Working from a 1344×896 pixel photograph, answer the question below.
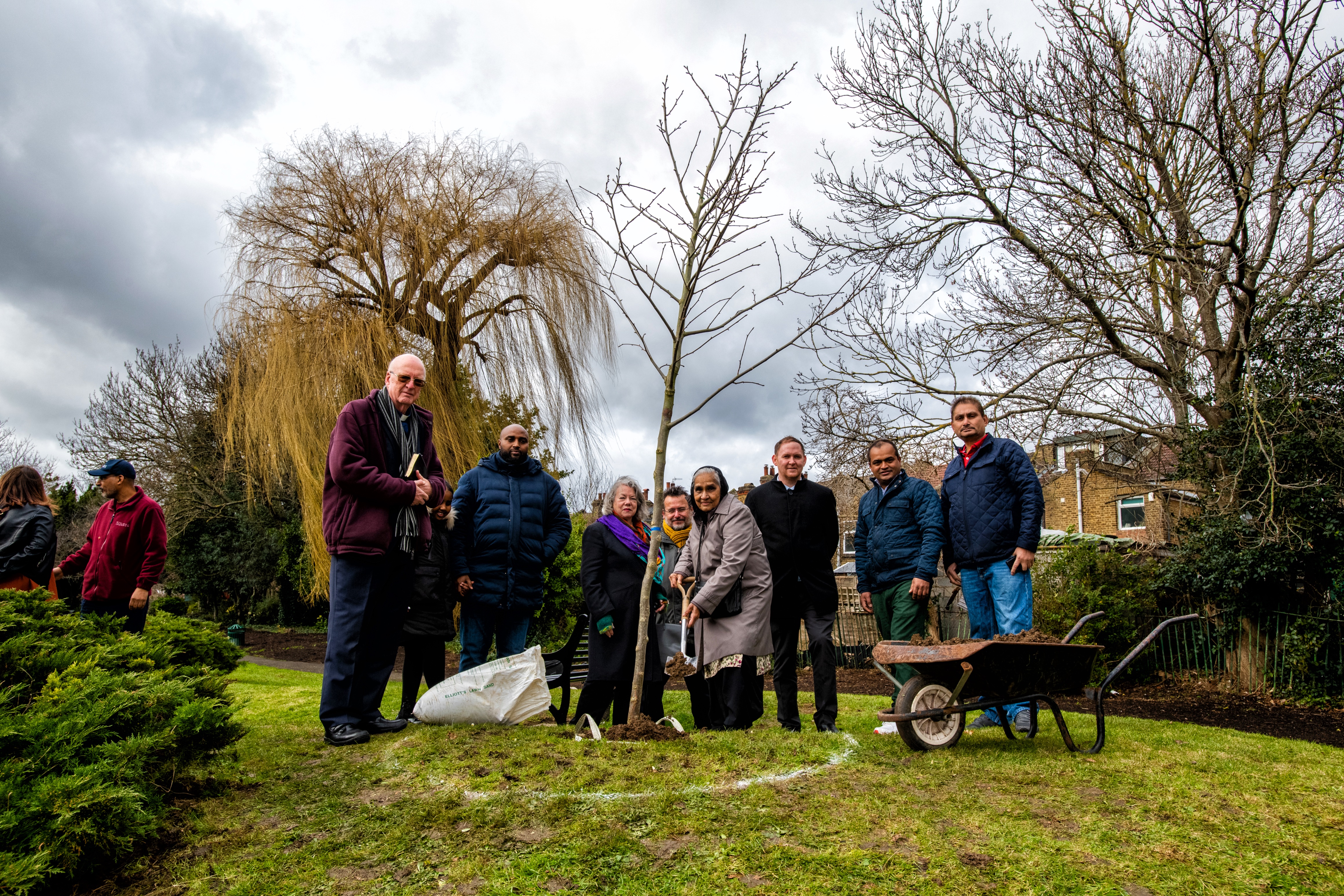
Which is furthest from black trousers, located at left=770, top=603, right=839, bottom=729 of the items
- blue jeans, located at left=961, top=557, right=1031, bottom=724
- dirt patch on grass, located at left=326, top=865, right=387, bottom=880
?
dirt patch on grass, located at left=326, top=865, right=387, bottom=880

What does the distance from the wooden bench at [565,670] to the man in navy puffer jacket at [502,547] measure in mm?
307

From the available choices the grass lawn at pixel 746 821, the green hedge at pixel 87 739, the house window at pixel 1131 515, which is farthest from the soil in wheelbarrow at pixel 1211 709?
the house window at pixel 1131 515

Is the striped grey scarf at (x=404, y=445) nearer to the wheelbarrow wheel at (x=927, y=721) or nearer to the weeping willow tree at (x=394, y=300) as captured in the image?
the wheelbarrow wheel at (x=927, y=721)

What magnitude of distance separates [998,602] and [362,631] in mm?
3555

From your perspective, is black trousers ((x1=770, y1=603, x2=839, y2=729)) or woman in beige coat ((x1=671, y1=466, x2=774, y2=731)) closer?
woman in beige coat ((x1=671, y1=466, x2=774, y2=731))

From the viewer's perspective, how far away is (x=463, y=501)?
486 centimetres

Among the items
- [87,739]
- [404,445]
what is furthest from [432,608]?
[87,739]

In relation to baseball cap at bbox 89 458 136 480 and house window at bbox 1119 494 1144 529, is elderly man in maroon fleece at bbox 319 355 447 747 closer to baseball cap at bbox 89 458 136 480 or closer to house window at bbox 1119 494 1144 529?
baseball cap at bbox 89 458 136 480

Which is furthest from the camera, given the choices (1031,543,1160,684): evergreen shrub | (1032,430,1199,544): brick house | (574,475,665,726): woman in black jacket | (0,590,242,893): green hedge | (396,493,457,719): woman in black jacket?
(1032,430,1199,544): brick house

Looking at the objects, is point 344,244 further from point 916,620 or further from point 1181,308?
point 1181,308

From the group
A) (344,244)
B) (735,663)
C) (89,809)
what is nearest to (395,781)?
(89,809)

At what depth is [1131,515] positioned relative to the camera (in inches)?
1019

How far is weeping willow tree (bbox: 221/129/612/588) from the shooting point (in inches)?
362

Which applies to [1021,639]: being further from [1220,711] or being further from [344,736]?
[1220,711]
